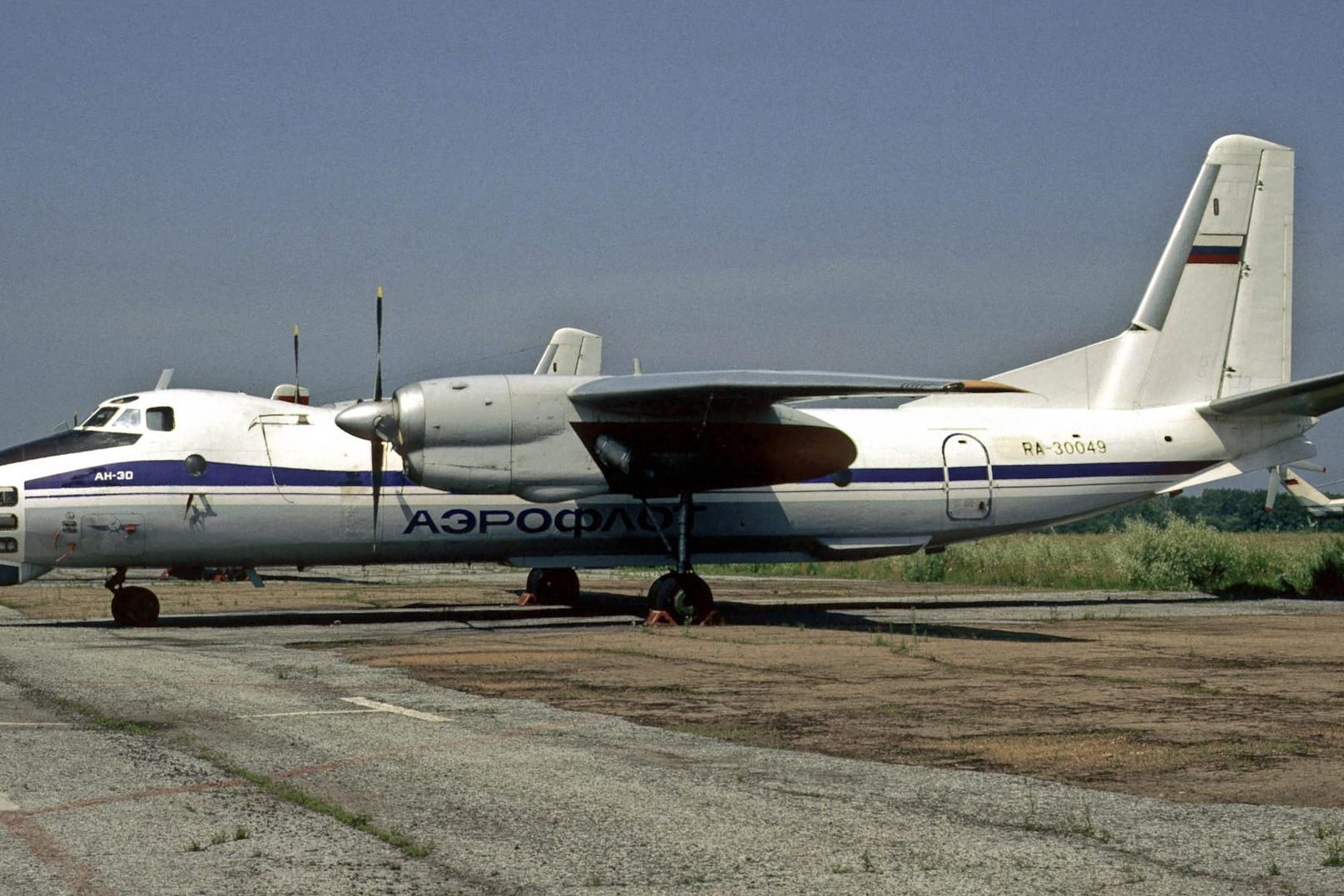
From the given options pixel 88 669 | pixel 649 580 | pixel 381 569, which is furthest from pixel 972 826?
pixel 381 569

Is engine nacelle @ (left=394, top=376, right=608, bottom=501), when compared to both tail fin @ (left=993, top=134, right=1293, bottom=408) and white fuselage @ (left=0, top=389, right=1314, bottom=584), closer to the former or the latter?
white fuselage @ (left=0, top=389, right=1314, bottom=584)

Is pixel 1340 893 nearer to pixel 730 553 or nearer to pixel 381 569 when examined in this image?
pixel 730 553

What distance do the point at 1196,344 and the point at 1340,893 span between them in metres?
23.4

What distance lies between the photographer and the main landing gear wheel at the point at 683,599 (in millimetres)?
23438

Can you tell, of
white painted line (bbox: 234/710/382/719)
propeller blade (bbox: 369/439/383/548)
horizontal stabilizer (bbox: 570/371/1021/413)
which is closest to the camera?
white painted line (bbox: 234/710/382/719)

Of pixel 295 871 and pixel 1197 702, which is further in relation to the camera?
pixel 1197 702

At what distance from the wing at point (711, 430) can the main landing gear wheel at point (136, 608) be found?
7523 mm

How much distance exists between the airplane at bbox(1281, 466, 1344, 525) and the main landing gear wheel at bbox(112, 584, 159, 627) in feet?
151

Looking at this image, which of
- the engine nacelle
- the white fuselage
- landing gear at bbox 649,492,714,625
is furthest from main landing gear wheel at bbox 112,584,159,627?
landing gear at bbox 649,492,714,625

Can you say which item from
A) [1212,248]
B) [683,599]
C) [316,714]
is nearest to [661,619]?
[683,599]

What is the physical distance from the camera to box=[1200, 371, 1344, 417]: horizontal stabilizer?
25.4m

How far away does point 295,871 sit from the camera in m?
6.82

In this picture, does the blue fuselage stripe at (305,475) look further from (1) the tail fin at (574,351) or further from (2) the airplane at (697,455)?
(1) the tail fin at (574,351)

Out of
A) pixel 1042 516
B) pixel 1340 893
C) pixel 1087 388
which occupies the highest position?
pixel 1087 388
